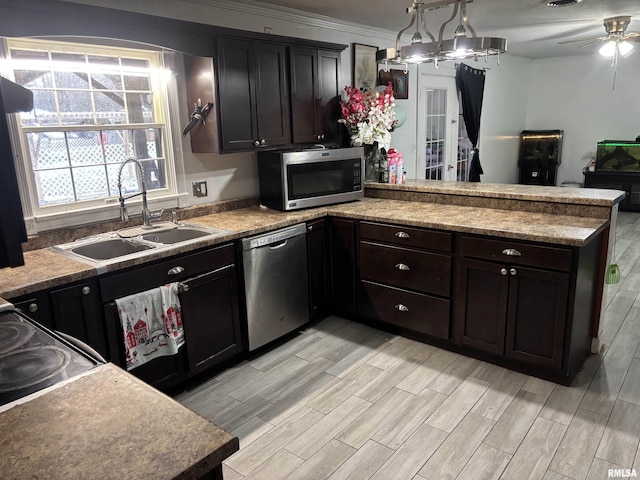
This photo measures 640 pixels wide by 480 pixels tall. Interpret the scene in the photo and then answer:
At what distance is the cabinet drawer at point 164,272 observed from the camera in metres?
2.29

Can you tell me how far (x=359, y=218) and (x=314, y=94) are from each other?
1040 millimetres

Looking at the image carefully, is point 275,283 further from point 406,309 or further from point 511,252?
point 511,252

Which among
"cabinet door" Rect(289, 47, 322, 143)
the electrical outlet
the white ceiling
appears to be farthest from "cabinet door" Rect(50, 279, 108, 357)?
the white ceiling

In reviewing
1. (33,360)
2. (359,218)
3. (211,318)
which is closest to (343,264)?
(359,218)

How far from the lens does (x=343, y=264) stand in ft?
11.4

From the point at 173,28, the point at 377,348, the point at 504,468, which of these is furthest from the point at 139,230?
the point at 504,468

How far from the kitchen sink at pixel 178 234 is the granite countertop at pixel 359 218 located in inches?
4.0

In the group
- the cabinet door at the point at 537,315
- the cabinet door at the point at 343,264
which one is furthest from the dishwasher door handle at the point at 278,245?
the cabinet door at the point at 537,315

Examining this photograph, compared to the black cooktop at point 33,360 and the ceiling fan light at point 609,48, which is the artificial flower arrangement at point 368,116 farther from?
the black cooktop at point 33,360

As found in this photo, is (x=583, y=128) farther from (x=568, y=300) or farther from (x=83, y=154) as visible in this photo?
(x=83, y=154)

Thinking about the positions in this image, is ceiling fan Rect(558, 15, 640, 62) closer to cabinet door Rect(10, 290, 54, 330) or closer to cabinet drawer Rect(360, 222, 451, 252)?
cabinet drawer Rect(360, 222, 451, 252)

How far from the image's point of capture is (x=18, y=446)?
0.92 meters

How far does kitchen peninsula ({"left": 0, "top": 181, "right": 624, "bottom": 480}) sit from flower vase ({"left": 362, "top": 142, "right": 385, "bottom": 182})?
0.34 meters

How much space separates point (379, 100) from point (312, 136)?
61cm
